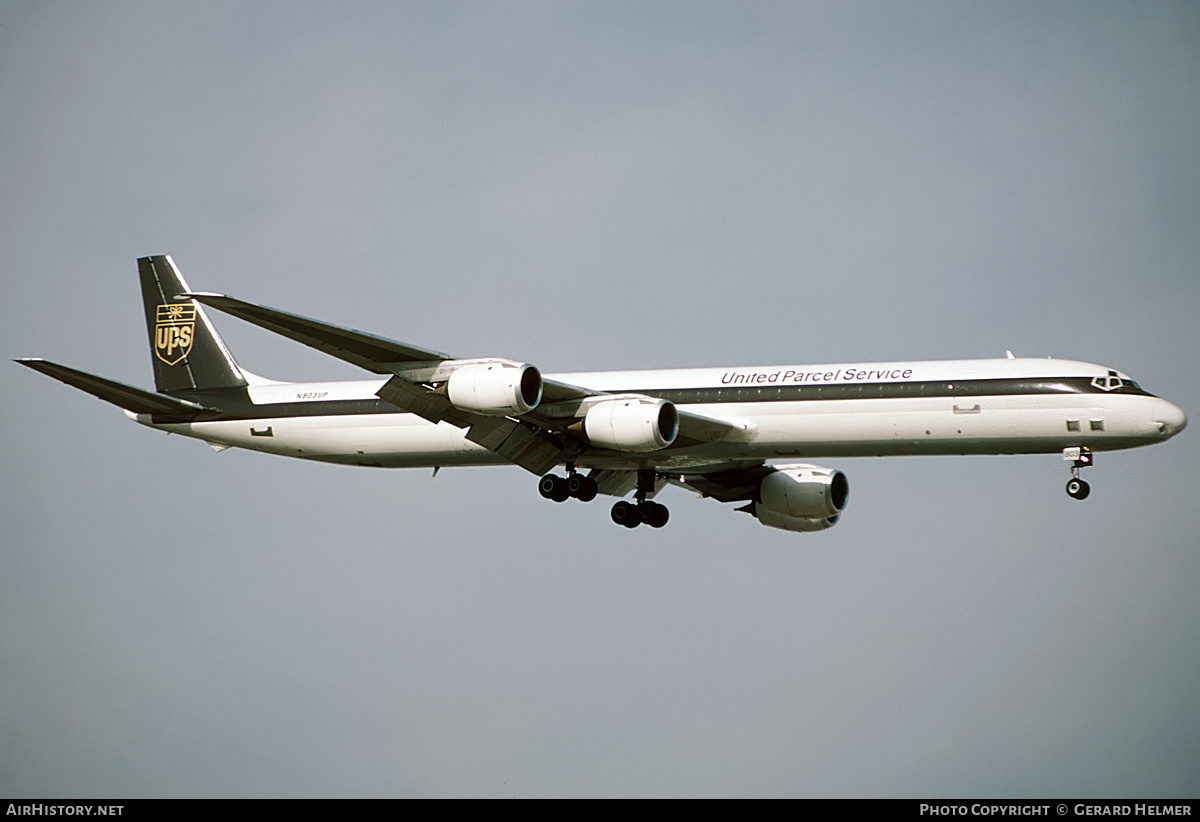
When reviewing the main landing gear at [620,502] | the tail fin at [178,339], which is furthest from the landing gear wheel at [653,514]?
the tail fin at [178,339]

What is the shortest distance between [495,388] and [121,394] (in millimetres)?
14729

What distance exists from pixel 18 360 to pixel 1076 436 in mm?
28943

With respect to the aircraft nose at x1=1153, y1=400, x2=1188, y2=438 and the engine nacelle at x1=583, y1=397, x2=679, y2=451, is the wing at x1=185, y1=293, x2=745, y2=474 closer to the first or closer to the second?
the engine nacelle at x1=583, y1=397, x2=679, y2=451

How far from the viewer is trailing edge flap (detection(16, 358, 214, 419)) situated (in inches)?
1678

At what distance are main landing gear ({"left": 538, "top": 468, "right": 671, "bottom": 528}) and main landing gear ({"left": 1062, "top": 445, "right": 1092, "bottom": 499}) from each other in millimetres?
13229

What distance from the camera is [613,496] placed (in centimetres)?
4991

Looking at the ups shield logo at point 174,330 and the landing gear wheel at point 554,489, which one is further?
the ups shield logo at point 174,330

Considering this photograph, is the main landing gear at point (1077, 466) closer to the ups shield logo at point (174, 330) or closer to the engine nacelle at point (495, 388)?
the engine nacelle at point (495, 388)

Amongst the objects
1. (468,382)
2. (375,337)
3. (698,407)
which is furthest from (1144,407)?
(375,337)

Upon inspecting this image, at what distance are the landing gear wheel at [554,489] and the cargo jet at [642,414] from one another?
0.14 ft

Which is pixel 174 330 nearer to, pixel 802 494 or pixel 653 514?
pixel 653 514

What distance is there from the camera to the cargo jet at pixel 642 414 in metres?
40.2
